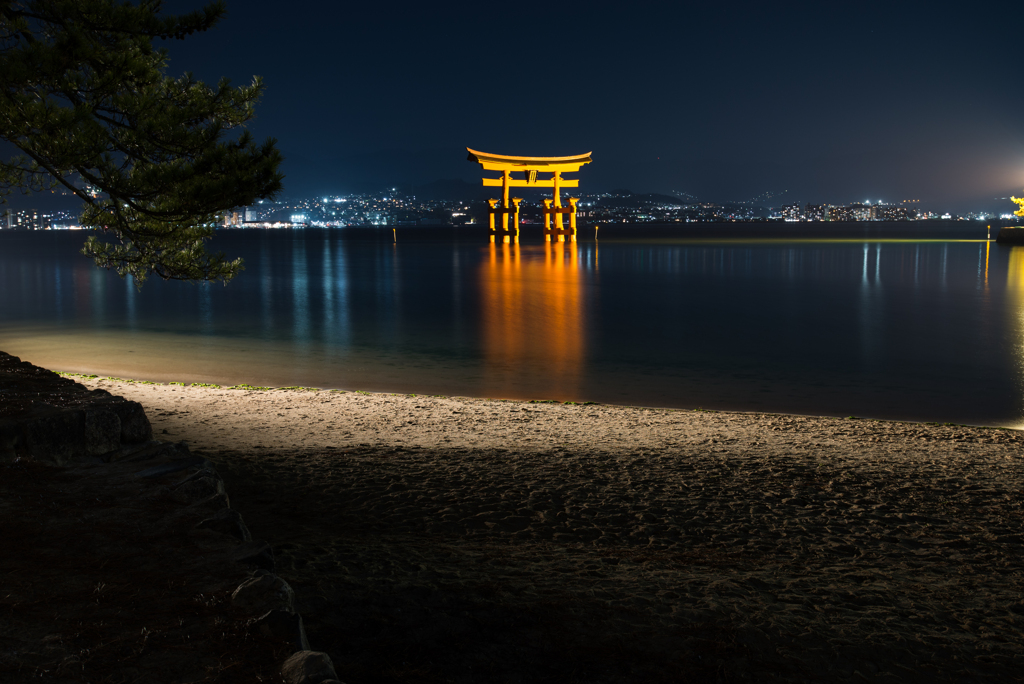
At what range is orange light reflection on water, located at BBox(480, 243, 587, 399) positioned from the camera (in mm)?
11406

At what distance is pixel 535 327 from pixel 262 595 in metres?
14.4

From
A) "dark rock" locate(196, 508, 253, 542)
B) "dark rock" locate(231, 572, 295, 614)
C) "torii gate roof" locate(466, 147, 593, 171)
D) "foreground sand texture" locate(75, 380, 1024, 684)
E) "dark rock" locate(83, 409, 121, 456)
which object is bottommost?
"foreground sand texture" locate(75, 380, 1024, 684)

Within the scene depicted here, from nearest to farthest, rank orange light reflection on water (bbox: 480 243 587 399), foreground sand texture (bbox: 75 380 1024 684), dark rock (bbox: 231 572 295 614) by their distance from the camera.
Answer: dark rock (bbox: 231 572 295 614) < foreground sand texture (bbox: 75 380 1024 684) < orange light reflection on water (bbox: 480 243 587 399)

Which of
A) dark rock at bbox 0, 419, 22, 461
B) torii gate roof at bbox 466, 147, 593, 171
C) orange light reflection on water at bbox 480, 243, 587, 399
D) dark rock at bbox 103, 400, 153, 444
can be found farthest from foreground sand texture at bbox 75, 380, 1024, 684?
torii gate roof at bbox 466, 147, 593, 171

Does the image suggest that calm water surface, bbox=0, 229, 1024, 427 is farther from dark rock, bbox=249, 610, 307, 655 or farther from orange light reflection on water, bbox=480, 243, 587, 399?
dark rock, bbox=249, 610, 307, 655

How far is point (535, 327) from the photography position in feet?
55.2

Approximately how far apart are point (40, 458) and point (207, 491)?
1154mm

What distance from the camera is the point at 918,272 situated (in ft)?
102

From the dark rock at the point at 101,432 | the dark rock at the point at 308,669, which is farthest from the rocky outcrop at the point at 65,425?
the dark rock at the point at 308,669

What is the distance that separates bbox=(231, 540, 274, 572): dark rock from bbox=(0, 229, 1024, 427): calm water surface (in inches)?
267

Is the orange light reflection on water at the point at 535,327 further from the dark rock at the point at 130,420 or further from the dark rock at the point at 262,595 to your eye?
the dark rock at the point at 262,595

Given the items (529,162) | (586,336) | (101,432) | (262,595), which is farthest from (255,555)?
(529,162)

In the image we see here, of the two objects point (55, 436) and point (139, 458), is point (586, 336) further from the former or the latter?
point (55, 436)

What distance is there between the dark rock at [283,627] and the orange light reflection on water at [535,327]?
730 centimetres
